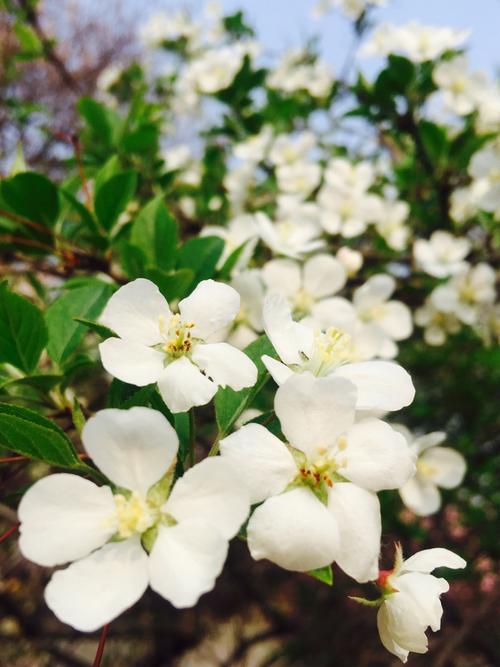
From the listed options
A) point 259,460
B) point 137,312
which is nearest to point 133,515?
point 259,460

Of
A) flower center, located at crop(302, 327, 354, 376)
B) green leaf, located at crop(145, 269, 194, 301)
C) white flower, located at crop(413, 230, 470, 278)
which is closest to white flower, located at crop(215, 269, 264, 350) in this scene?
green leaf, located at crop(145, 269, 194, 301)

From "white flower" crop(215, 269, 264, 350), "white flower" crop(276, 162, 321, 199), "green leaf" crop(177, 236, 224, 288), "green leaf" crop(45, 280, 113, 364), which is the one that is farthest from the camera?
"white flower" crop(276, 162, 321, 199)

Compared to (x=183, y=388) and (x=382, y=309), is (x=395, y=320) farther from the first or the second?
(x=183, y=388)

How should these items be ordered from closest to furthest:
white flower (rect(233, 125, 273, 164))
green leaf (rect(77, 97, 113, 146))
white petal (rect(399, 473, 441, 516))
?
white petal (rect(399, 473, 441, 516)) < green leaf (rect(77, 97, 113, 146)) < white flower (rect(233, 125, 273, 164))

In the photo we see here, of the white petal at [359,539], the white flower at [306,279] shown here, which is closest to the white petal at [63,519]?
the white petal at [359,539]

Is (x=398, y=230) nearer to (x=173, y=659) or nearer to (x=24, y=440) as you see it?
(x=24, y=440)

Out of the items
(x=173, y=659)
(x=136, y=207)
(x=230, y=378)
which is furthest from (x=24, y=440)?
(x=173, y=659)

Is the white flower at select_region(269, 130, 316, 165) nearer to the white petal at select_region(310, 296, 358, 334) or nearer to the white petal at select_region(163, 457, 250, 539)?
the white petal at select_region(310, 296, 358, 334)
